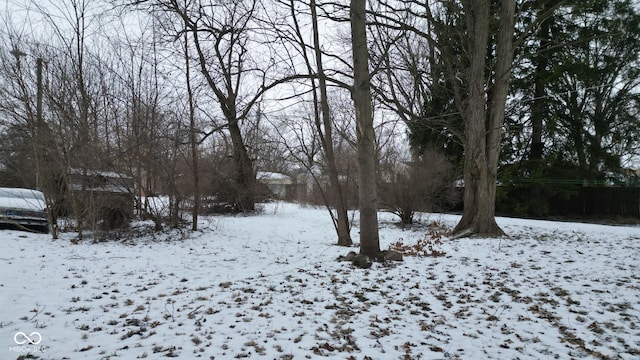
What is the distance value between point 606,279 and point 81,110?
11.1 metres

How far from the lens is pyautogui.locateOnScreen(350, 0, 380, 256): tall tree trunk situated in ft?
20.8

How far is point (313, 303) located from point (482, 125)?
706 centimetres

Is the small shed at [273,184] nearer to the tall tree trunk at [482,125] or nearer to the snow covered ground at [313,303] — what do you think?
the tall tree trunk at [482,125]

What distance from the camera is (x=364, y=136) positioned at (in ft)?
20.7

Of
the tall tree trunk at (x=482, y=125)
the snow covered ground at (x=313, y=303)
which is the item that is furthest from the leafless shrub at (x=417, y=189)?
the snow covered ground at (x=313, y=303)

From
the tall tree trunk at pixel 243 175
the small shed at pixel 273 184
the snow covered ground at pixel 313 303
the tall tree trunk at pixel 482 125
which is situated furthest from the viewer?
the small shed at pixel 273 184

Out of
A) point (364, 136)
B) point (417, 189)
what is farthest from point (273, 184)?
point (364, 136)

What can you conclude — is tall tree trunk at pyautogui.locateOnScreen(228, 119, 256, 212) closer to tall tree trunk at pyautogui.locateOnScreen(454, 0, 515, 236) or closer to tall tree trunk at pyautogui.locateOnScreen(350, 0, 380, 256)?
tall tree trunk at pyautogui.locateOnScreen(454, 0, 515, 236)

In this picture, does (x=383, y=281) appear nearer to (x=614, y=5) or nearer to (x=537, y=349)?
(x=537, y=349)

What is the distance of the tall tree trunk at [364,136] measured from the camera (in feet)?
A: 20.8

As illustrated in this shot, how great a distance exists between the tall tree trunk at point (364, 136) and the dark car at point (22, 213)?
8149 mm

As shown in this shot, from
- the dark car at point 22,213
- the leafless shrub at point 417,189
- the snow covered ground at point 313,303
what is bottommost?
the snow covered ground at point 313,303

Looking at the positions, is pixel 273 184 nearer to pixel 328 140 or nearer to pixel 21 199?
pixel 21 199

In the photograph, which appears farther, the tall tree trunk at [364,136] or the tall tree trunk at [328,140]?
the tall tree trunk at [328,140]
